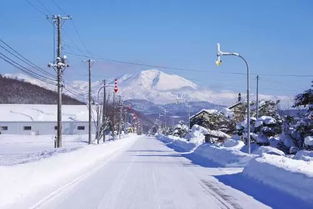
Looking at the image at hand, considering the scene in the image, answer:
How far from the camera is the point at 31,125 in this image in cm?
11844

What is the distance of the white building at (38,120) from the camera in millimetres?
118000

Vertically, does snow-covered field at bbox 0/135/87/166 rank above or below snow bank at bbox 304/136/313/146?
below

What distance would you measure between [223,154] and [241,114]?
176ft

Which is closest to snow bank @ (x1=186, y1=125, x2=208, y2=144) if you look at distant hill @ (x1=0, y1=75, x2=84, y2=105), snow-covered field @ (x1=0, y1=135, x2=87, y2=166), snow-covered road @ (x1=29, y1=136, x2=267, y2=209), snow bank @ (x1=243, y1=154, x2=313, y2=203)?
snow-covered field @ (x1=0, y1=135, x2=87, y2=166)

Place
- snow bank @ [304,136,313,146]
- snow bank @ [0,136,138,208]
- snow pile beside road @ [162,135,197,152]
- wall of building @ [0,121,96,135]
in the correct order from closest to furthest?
snow bank @ [0,136,138,208] < snow bank @ [304,136,313,146] < snow pile beside road @ [162,135,197,152] < wall of building @ [0,121,96,135]

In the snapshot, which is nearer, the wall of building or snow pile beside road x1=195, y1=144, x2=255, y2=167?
snow pile beside road x1=195, y1=144, x2=255, y2=167

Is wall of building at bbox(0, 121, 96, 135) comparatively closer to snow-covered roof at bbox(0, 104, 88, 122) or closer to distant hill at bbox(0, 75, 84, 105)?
snow-covered roof at bbox(0, 104, 88, 122)

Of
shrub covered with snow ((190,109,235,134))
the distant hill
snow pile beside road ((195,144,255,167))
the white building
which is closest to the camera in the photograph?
snow pile beside road ((195,144,255,167))

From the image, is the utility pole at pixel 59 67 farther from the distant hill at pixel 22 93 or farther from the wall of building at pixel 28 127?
the distant hill at pixel 22 93

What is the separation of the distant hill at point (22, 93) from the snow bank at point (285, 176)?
142m

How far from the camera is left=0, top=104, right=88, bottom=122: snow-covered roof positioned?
119625mm

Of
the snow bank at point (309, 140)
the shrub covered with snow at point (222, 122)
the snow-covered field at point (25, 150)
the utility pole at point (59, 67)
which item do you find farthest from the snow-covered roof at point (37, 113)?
the snow bank at point (309, 140)

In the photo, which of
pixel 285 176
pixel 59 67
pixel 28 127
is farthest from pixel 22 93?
pixel 285 176

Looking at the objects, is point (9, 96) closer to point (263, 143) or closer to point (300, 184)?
point (263, 143)
